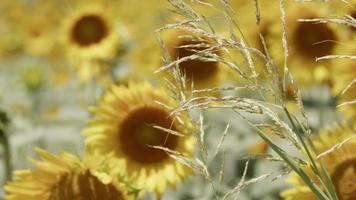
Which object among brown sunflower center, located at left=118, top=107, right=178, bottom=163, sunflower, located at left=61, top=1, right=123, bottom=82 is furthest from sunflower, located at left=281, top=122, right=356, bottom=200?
sunflower, located at left=61, top=1, right=123, bottom=82

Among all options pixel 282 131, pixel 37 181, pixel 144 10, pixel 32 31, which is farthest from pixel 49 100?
pixel 282 131

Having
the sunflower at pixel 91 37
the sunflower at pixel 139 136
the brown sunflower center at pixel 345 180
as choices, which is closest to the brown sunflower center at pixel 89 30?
the sunflower at pixel 91 37

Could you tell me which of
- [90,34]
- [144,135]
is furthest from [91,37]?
[144,135]

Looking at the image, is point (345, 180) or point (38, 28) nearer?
point (345, 180)

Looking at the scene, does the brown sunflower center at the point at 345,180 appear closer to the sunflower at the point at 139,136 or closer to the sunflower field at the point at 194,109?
the sunflower field at the point at 194,109

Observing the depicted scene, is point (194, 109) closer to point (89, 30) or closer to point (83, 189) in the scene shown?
point (83, 189)

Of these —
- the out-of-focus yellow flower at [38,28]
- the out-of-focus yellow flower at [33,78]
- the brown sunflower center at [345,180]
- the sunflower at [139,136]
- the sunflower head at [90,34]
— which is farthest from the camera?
the out-of-focus yellow flower at [38,28]

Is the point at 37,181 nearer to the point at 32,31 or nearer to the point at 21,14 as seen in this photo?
the point at 32,31
